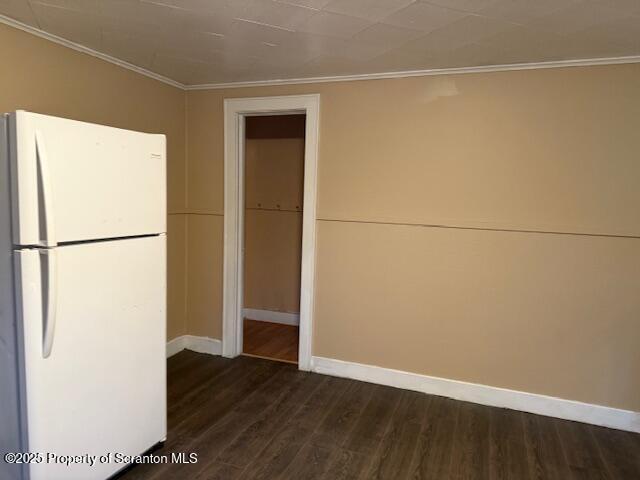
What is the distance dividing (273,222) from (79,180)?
2919mm

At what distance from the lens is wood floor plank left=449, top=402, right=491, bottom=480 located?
2201 mm

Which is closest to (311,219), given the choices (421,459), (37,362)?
(421,459)

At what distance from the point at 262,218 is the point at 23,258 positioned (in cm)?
309

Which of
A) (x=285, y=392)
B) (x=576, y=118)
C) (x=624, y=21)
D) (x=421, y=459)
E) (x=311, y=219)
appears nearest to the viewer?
(x=624, y=21)

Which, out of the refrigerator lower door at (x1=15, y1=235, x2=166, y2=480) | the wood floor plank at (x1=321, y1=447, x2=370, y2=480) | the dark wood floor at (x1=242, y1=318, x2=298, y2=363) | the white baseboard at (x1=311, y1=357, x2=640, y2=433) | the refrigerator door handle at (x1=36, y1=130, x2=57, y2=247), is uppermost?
the refrigerator door handle at (x1=36, y1=130, x2=57, y2=247)

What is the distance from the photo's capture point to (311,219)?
3225 millimetres

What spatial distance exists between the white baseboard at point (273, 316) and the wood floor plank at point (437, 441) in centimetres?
197

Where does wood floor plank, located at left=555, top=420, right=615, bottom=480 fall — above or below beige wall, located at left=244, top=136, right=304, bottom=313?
below

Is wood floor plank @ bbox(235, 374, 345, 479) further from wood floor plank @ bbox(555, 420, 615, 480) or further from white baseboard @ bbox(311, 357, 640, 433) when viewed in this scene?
wood floor plank @ bbox(555, 420, 615, 480)

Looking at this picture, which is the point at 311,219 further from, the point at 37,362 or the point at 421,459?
the point at 37,362

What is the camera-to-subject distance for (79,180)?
1.70 meters

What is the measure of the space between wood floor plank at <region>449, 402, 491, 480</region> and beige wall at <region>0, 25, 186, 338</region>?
244 cm

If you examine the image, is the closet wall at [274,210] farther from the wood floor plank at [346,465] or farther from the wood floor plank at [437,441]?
the wood floor plank at [346,465]

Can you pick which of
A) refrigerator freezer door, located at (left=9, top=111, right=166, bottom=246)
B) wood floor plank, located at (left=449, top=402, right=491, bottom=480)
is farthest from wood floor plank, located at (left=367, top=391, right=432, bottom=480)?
refrigerator freezer door, located at (left=9, top=111, right=166, bottom=246)
